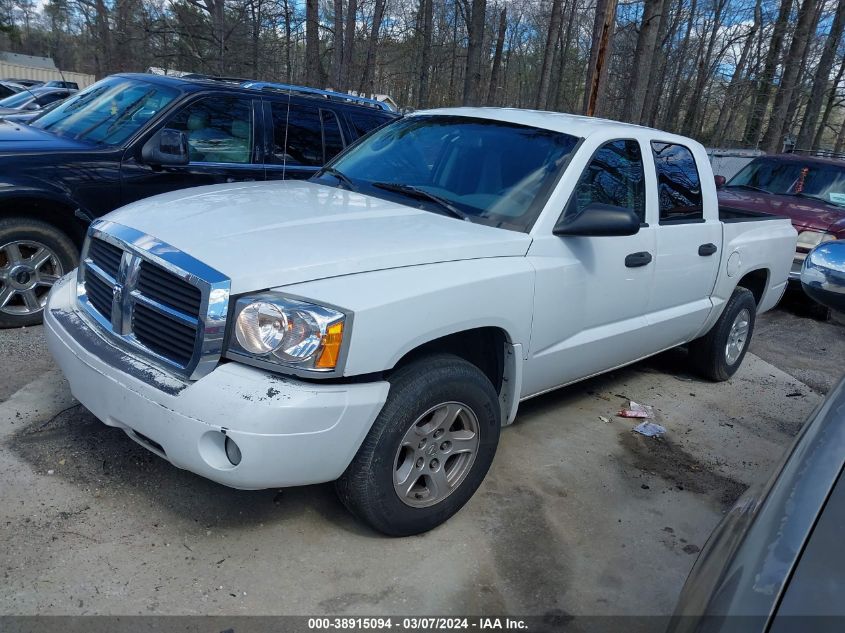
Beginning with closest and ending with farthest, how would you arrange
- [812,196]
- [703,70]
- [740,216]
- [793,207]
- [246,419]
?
1. [246,419]
2. [740,216]
3. [793,207]
4. [812,196]
5. [703,70]

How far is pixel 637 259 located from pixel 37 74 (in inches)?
1977

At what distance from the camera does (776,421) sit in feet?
16.8

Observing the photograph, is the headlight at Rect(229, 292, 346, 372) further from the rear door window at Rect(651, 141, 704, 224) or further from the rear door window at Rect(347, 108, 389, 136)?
the rear door window at Rect(347, 108, 389, 136)

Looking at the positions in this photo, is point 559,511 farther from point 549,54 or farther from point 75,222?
point 549,54

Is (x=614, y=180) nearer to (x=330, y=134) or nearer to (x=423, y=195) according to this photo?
(x=423, y=195)

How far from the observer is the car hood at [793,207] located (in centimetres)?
874

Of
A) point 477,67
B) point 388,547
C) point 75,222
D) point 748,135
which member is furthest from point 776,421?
point 748,135

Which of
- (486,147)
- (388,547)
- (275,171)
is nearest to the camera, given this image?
(388,547)

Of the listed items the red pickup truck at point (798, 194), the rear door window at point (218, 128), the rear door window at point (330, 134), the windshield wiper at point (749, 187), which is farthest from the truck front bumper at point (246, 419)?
the windshield wiper at point (749, 187)

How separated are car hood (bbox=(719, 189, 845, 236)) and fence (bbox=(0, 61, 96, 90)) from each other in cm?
4091

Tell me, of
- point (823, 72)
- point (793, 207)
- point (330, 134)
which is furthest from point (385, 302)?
point (823, 72)

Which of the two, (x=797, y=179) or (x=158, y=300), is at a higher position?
(x=797, y=179)

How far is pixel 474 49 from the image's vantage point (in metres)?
18.3

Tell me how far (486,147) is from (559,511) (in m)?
2.01
